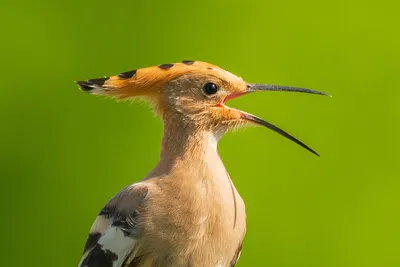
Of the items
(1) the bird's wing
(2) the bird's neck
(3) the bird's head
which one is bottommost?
(1) the bird's wing

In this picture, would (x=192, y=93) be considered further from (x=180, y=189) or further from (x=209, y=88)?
(x=180, y=189)

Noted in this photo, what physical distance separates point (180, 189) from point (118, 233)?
0.14 metres

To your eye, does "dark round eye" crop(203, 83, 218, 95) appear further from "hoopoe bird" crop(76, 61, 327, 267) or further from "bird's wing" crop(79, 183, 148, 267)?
"bird's wing" crop(79, 183, 148, 267)

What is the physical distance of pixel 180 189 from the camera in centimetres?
125

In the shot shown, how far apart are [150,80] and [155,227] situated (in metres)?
0.29

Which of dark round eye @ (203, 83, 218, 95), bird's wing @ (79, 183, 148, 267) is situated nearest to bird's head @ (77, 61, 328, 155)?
dark round eye @ (203, 83, 218, 95)

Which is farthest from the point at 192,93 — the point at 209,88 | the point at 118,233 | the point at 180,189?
the point at 118,233

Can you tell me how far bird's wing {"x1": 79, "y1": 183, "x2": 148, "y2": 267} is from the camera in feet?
4.06

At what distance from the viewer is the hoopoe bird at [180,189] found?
121 cm

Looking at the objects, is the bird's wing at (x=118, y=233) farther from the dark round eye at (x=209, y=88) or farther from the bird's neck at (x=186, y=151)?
the dark round eye at (x=209, y=88)

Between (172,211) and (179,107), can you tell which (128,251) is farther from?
(179,107)

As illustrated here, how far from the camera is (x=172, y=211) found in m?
1.23

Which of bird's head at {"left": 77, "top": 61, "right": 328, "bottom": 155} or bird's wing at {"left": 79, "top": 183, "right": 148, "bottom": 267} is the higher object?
bird's head at {"left": 77, "top": 61, "right": 328, "bottom": 155}

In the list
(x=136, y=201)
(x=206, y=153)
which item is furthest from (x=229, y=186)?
(x=136, y=201)
